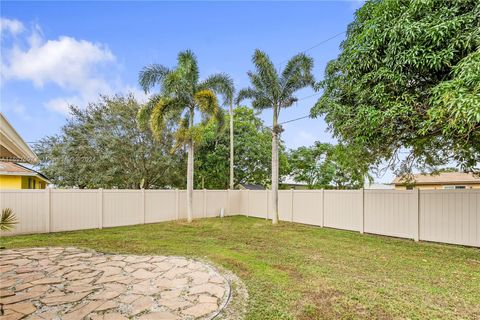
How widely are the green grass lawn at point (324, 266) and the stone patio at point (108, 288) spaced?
61 centimetres

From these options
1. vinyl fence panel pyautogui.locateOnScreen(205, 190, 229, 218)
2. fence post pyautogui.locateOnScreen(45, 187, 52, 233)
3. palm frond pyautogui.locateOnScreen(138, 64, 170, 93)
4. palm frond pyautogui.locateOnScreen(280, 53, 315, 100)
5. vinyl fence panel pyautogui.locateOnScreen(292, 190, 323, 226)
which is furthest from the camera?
vinyl fence panel pyautogui.locateOnScreen(205, 190, 229, 218)

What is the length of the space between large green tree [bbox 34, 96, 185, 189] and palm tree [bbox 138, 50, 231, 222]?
511 cm

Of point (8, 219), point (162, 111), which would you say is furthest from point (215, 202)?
point (8, 219)

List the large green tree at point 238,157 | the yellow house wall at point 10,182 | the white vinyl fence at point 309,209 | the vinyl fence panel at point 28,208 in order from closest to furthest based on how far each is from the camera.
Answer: the white vinyl fence at point 309,209, the vinyl fence panel at point 28,208, the yellow house wall at point 10,182, the large green tree at point 238,157

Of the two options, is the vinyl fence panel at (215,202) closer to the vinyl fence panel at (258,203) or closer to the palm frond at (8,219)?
the vinyl fence panel at (258,203)

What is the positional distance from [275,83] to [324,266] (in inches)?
301

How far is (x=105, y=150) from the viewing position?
15.4 metres

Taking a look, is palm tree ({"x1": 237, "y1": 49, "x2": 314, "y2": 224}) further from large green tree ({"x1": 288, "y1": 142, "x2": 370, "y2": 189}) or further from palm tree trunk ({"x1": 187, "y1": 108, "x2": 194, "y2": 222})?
large green tree ({"x1": 288, "y1": 142, "x2": 370, "y2": 189})

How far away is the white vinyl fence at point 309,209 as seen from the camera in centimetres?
674

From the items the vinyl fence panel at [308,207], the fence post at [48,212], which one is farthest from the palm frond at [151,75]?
the vinyl fence panel at [308,207]

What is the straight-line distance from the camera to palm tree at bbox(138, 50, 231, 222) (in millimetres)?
10234

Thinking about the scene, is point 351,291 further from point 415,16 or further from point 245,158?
point 245,158

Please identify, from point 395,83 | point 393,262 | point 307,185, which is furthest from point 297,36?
point 307,185

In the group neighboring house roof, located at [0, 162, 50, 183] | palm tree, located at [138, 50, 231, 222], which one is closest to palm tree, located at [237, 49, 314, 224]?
palm tree, located at [138, 50, 231, 222]
